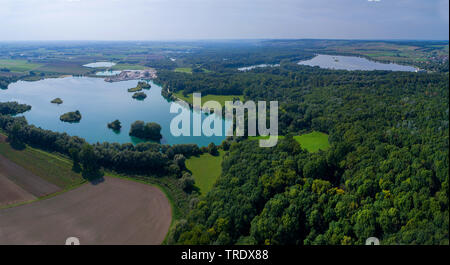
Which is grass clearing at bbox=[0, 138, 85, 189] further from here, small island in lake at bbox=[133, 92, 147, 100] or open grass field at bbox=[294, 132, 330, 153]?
small island in lake at bbox=[133, 92, 147, 100]

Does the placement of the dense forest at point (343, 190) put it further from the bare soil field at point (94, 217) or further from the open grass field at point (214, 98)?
the open grass field at point (214, 98)

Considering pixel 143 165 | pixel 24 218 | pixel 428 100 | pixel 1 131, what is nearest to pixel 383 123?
pixel 428 100

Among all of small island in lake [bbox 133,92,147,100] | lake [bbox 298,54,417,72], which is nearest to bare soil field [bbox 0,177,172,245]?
small island in lake [bbox 133,92,147,100]

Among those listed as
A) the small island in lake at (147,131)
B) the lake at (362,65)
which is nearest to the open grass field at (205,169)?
the small island in lake at (147,131)

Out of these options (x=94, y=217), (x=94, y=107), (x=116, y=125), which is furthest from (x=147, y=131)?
(x=94, y=107)

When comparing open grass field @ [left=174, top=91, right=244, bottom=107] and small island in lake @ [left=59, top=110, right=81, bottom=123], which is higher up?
open grass field @ [left=174, top=91, right=244, bottom=107]

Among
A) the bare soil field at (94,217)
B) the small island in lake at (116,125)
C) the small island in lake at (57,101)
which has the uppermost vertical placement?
the small island in lake at (57,101)
